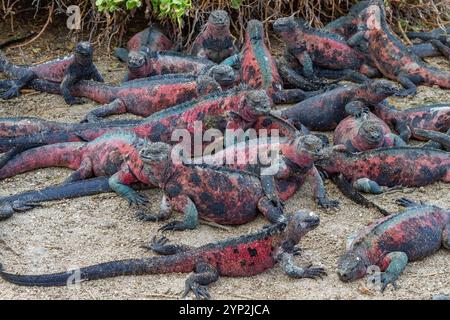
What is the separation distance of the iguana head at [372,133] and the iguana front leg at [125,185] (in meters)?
1.60

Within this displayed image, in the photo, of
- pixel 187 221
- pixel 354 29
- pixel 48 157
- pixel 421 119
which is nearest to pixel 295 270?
pixel 187 221

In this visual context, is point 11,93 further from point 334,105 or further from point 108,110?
point 334,105

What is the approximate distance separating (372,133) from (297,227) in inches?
58.5

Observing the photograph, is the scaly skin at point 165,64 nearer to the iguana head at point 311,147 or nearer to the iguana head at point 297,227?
the iguana head at point 311,147

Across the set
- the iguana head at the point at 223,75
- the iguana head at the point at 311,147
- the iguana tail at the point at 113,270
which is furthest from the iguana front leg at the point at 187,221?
the iguana head at the point at 223,75

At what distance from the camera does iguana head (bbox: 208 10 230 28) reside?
25.1ft

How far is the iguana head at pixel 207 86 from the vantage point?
22.3ft

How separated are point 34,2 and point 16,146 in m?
2.81

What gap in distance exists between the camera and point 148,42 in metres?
8.05

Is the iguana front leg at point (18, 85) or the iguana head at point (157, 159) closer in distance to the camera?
the iguana head at point (157, 159)

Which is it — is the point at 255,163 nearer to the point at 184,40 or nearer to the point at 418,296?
the point at 418,296

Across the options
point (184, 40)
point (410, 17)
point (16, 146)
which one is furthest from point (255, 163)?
point (410, 17)

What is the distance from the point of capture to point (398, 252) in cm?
513

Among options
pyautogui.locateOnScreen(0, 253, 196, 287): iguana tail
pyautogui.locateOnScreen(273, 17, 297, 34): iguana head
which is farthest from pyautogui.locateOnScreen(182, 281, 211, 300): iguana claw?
pyautogui.locateOnScreen(273, 17, 297, 34): iguana head
